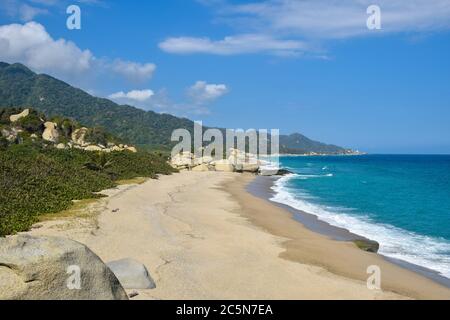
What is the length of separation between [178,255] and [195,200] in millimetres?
18192

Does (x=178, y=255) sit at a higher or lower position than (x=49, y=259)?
lower

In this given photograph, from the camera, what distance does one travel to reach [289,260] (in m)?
16.2

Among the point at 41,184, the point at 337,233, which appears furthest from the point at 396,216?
the point at 41,184

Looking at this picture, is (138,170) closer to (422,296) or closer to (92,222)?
(92,222)

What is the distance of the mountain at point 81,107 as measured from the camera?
6250 inches

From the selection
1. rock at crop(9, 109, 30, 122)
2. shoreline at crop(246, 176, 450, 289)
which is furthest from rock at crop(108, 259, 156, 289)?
rock at crop(9, 109, 30, 122)

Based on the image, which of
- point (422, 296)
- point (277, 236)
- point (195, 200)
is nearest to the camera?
point (422, 296)

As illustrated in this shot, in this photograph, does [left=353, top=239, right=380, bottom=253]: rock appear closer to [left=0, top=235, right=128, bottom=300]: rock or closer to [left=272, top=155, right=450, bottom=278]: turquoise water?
[left=272, top=155, right=450, bottom=278]: turquoise water

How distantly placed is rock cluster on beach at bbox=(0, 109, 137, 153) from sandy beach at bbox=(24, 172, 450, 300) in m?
34.7

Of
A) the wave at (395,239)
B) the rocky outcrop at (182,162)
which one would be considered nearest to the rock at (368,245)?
the wave at (395,239)

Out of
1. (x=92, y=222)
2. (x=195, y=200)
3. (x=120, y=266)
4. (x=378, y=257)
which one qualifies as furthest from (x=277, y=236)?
(x=195, y=200)

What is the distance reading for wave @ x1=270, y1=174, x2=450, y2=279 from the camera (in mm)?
18922

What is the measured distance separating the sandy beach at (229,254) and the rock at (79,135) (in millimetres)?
42491

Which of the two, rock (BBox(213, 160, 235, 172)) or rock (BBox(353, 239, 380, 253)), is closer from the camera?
rock (BBox(353, 239, 380, 253))
